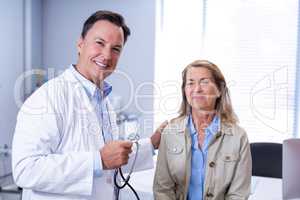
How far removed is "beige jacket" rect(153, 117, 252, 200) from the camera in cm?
147

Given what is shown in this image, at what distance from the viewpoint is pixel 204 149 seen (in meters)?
1.53

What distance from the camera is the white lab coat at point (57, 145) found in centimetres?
113

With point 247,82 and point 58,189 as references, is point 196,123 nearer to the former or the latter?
point 58,189

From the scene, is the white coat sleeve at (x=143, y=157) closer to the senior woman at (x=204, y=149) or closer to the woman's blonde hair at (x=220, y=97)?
the senior woman at (x=204, y=149)

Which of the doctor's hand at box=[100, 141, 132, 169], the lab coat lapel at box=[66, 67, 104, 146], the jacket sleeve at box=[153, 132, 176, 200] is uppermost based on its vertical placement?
the lab coat lapel at box=[66, 67, 104, 146]

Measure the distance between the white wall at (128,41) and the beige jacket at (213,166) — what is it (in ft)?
5.81

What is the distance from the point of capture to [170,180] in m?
1.56

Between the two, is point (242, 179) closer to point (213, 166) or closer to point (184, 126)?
point (213, 166)

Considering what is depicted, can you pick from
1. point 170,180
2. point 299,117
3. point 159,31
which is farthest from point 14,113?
point 299,117

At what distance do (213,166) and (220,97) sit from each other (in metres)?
0.33

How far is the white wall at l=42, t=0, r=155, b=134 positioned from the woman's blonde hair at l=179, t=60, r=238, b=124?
168 centimetres

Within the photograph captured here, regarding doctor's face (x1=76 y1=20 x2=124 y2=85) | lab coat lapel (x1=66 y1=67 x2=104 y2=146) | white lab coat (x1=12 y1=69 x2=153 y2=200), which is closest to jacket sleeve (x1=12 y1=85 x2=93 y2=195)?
white lab coat (x1=12 y1=69 x2=153 y2=200)

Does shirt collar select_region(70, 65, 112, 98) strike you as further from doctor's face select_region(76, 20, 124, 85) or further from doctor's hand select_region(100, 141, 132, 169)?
doctor's hand select_region(100, 141, 132, 169)

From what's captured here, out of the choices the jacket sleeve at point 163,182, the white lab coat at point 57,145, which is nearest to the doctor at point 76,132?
the white lab coat at point 57,145
